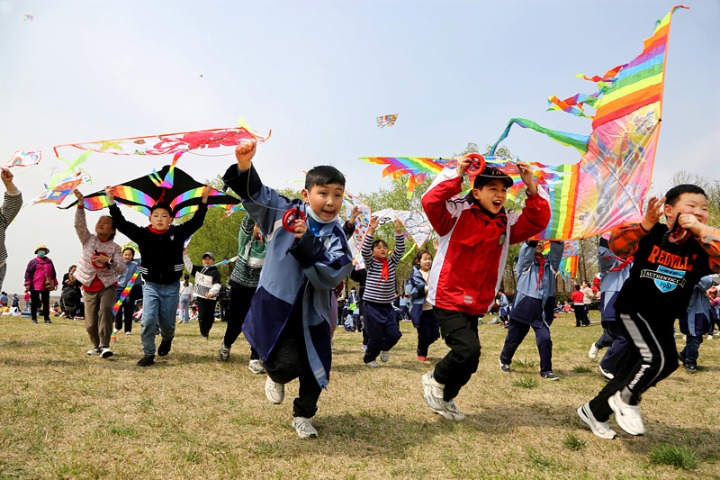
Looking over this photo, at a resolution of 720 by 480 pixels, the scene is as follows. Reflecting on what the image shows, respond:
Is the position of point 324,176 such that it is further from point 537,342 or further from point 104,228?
point 104,228

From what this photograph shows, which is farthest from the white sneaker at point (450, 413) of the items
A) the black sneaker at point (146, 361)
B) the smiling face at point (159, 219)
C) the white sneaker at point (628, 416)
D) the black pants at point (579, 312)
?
the black pants at point (579, 312)

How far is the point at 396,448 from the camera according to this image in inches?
141

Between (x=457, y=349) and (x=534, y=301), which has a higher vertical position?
(x=534, y=301)

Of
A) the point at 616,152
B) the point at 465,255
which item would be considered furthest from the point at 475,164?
the point at 616,152

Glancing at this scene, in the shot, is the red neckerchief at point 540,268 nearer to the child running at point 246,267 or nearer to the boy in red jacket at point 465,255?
the boy in red jacket at point 465,255

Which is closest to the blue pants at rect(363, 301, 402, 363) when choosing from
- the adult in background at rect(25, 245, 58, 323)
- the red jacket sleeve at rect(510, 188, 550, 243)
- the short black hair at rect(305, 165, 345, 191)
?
the red jacket sleeve at rect(510, 188, 550, 243)

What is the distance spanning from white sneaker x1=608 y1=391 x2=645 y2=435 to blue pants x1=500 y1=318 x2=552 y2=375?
2.97 meters

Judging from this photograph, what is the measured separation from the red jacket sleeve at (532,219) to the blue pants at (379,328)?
337 cm

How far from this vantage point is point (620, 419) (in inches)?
143

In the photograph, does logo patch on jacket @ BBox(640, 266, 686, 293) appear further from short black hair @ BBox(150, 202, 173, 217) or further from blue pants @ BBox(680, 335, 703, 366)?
short black hair @ BBox(150, 202, 173, 217)

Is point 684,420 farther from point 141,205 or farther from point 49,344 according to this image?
point 49,344

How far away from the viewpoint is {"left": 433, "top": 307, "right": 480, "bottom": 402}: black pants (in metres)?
4.07

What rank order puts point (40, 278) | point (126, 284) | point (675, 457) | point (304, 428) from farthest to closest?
point (40, 278) → point (126, 284) → point (304, 428) → point (675, 457)

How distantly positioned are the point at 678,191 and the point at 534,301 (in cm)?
341
